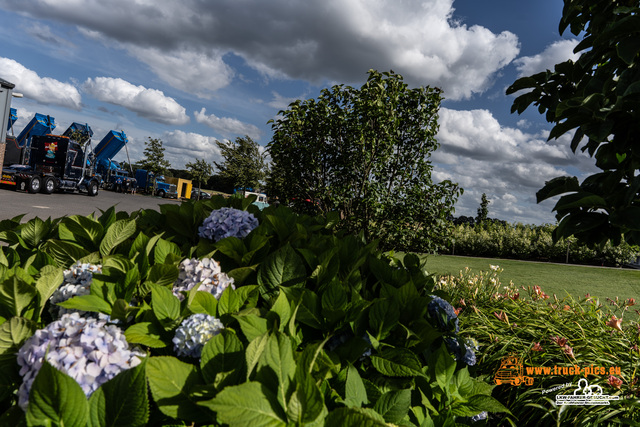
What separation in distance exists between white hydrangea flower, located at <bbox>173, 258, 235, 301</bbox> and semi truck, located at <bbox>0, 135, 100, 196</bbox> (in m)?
24.2

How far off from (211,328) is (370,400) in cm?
62

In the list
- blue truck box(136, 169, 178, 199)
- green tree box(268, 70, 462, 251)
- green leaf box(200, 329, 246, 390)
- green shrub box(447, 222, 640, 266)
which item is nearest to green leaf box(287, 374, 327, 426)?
green leaf box(200, 329, 246, 390)

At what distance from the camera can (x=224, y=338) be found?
1.04m

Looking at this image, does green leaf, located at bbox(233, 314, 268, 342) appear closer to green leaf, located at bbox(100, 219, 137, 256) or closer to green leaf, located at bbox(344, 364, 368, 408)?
green leaf, located at bbox(344, 364, 368, 408)

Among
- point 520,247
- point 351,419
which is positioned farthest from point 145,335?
point 520,247

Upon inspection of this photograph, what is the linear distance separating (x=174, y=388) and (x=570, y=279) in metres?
14.3

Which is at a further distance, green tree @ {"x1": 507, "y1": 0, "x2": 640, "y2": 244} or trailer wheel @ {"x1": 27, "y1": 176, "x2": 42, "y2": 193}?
trailer wheel @ {"x1": 27, "y1": 176, "x2": 42, "y2": 193}

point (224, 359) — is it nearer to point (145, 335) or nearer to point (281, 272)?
point (145, 335)

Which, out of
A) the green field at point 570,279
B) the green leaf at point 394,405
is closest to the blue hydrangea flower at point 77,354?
the green leaf at point 394,405

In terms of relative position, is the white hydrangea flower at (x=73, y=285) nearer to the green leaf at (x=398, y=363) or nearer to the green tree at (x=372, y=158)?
the green leaf at (x=398, y=363)

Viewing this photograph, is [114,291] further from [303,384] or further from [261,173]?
[261,173]

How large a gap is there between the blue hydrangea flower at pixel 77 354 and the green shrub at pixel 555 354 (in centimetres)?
188

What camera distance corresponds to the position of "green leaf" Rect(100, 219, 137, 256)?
1.79m

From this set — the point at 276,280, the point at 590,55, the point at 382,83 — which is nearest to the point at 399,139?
the point at 382,83
